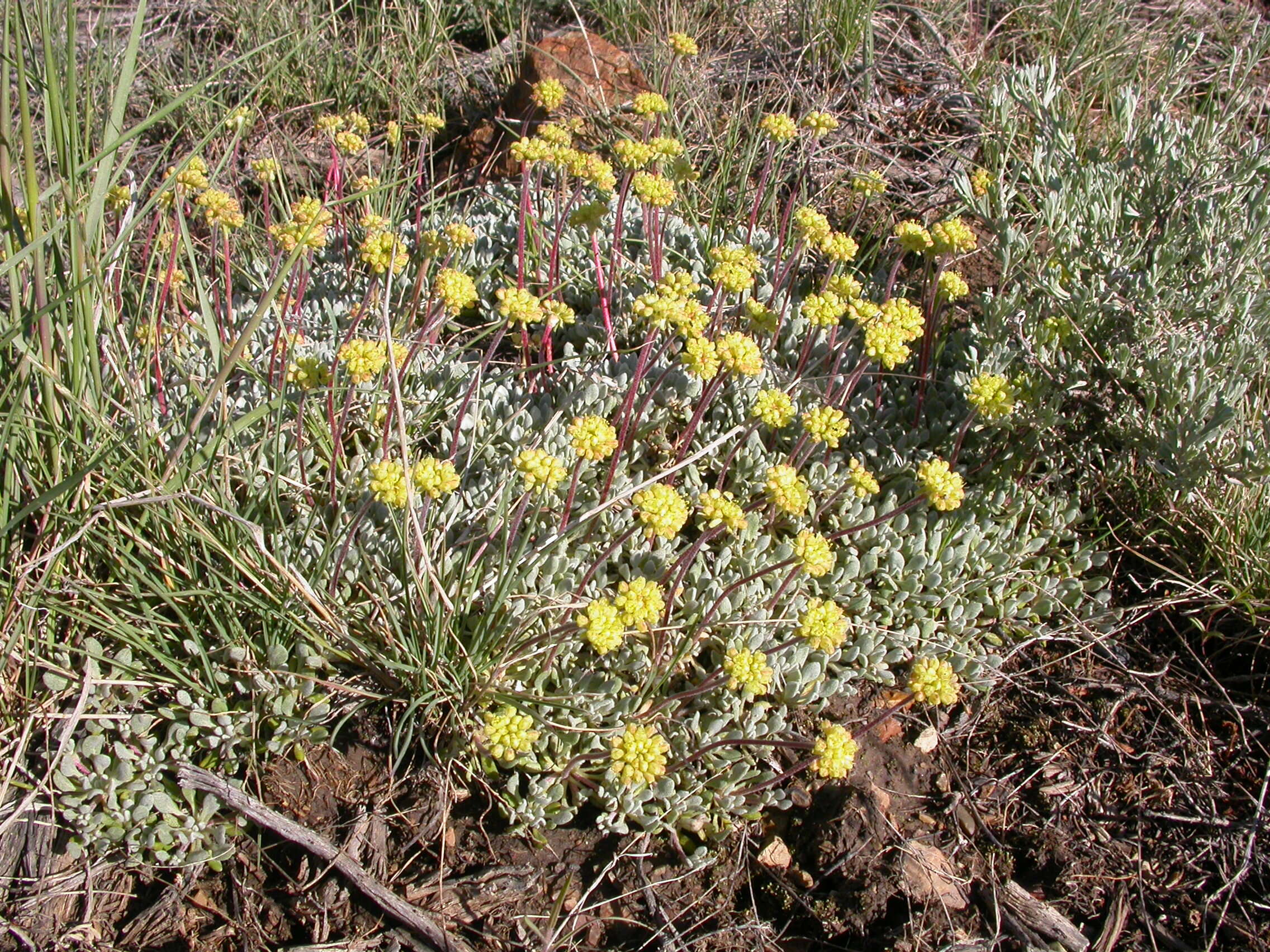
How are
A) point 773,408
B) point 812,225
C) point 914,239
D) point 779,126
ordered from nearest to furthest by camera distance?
point 773,408, point 914,239, point 812,225, point 779,126

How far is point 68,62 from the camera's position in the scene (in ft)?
7.26

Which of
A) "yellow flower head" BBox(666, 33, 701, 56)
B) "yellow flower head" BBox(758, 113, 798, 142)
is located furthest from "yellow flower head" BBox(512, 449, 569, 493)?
"yellow flower head" BBox(666, 33, 701, 56)

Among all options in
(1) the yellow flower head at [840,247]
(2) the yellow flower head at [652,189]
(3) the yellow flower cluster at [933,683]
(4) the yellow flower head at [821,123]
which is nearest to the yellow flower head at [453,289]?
(2) the yellow flower head at [652,189]

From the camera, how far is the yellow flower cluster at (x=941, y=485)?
9.12 ft

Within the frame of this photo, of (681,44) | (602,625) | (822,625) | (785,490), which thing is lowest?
(822,625)

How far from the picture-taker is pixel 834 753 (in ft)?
7.87

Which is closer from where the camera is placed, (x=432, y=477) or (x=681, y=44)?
(x=432, y=477)

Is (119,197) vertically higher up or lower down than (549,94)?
lower down

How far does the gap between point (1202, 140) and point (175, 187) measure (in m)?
3.54

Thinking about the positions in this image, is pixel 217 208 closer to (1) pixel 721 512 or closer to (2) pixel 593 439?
(2) pixel 593 439

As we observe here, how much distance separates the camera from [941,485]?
2779mm

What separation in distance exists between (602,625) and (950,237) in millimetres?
1822

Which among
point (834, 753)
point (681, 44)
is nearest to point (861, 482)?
point (834, 753)

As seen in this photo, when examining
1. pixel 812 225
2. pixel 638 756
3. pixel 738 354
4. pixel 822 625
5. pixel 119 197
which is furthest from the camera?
pixel 812 225
